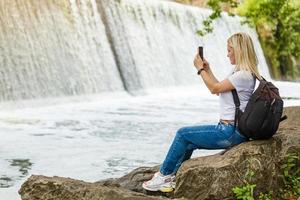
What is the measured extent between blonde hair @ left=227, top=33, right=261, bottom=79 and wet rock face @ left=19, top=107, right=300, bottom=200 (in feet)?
1.95

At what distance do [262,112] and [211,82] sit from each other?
52cm

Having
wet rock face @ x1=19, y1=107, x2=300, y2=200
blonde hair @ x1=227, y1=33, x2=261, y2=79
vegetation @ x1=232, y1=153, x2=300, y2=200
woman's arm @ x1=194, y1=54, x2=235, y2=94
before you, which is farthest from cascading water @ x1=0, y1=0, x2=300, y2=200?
blonde hair @ x1=227, y1=33, x2=261, y2=79

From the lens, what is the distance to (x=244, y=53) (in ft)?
15.8

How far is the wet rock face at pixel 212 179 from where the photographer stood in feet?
14.8

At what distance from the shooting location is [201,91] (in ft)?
77.4

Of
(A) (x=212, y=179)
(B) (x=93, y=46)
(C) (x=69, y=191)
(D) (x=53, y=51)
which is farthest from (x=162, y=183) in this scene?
(B) (x=93, y=46)

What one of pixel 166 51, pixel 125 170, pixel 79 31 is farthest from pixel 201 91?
pixel 125 170

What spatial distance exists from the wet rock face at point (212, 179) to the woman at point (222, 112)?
0.49 feet

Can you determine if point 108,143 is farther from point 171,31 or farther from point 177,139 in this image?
point 171,31

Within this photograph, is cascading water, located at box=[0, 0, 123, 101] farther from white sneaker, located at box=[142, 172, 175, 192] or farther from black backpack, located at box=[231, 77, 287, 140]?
black backpack, located at box=[231, 77, 287, 140]

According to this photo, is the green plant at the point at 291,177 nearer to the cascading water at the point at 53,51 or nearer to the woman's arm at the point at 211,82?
the woman's arm at the point at 211,82

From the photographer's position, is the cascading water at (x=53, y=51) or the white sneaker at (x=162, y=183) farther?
the cascading water at (x=53, y=51)

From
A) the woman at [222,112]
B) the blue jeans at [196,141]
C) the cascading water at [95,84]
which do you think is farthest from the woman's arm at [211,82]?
the cascading water at [95,84]

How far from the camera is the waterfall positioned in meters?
16.2
